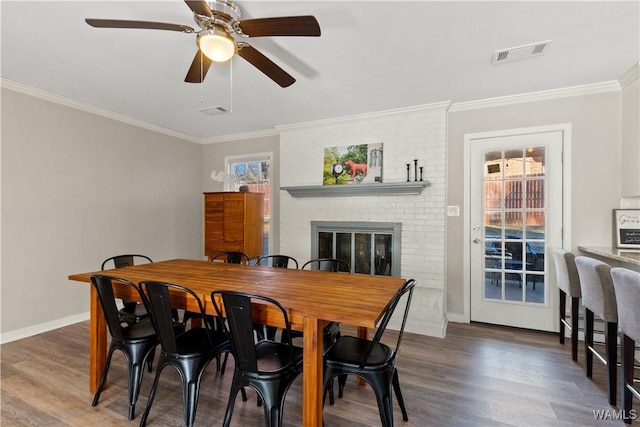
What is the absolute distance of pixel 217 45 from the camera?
1.73 meters

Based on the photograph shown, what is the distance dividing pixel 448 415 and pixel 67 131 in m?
4.65

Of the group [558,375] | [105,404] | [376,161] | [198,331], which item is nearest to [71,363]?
[105,404]

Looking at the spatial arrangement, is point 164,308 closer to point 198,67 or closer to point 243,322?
point 243,322

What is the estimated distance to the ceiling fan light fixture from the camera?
1702 millimetres

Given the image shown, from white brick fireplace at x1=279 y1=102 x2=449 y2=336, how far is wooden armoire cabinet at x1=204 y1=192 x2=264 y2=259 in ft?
1.93

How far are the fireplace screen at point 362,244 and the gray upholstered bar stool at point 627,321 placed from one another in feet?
6.75

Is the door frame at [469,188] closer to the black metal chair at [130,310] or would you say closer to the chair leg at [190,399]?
the chair leg at [190,399]

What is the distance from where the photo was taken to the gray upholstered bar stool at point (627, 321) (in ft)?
5.70

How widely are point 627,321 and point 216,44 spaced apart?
117 inches

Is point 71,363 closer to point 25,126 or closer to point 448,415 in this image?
point 25,126

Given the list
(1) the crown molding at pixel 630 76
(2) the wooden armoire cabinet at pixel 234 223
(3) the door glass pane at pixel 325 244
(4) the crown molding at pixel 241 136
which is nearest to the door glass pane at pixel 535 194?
(1) the crown molding at pixel 630 76

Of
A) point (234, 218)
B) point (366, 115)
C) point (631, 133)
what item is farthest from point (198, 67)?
point (631, 133)

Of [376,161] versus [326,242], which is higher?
[376,161]

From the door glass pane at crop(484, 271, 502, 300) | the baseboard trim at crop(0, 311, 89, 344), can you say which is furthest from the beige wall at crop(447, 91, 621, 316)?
the baseboard trim at crop(0, 311, 89, 344)
